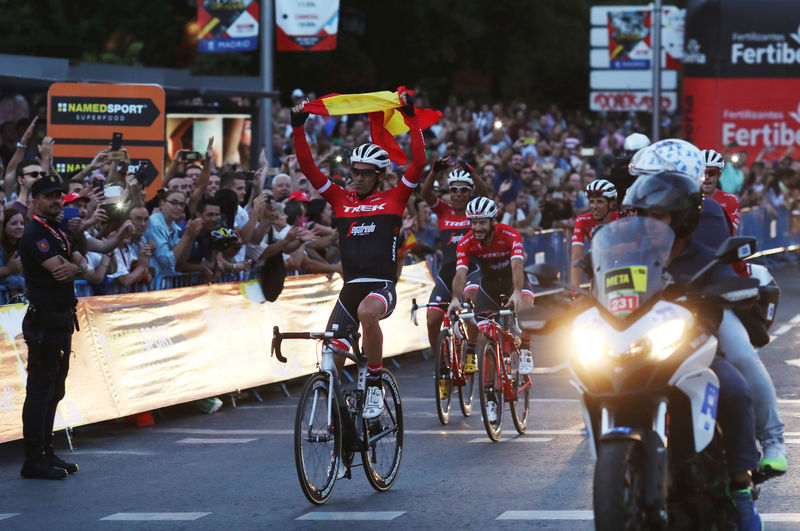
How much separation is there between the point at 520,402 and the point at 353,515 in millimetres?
3688

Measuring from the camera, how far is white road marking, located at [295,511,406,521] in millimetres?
8961

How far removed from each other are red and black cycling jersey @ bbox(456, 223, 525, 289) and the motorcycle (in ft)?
20.4

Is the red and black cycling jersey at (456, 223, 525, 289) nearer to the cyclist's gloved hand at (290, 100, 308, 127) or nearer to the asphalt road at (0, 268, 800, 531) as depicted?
the asphalt road at (0, 268, 800, 531)

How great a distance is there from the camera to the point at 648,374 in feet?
21.0

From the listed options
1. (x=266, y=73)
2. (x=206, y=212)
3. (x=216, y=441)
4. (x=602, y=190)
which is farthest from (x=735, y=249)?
(x=266, y=73)

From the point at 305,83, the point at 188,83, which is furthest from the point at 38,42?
the point at 188,83

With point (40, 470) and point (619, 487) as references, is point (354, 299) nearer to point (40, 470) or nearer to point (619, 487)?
point (40, 470)

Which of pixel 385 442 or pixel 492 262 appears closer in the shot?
pixel 385 442

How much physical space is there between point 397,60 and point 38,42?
11573 mm

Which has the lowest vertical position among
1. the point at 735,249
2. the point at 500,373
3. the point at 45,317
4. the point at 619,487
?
the point at 500,373

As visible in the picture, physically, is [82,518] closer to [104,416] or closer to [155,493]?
[155,493]

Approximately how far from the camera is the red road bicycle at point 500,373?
11961 mm

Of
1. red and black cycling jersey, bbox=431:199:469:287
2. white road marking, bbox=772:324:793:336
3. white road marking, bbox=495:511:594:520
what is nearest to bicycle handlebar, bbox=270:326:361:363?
white road marking, bbox=495:511:594:520

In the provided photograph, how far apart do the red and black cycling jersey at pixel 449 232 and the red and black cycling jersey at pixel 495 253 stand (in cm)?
97
